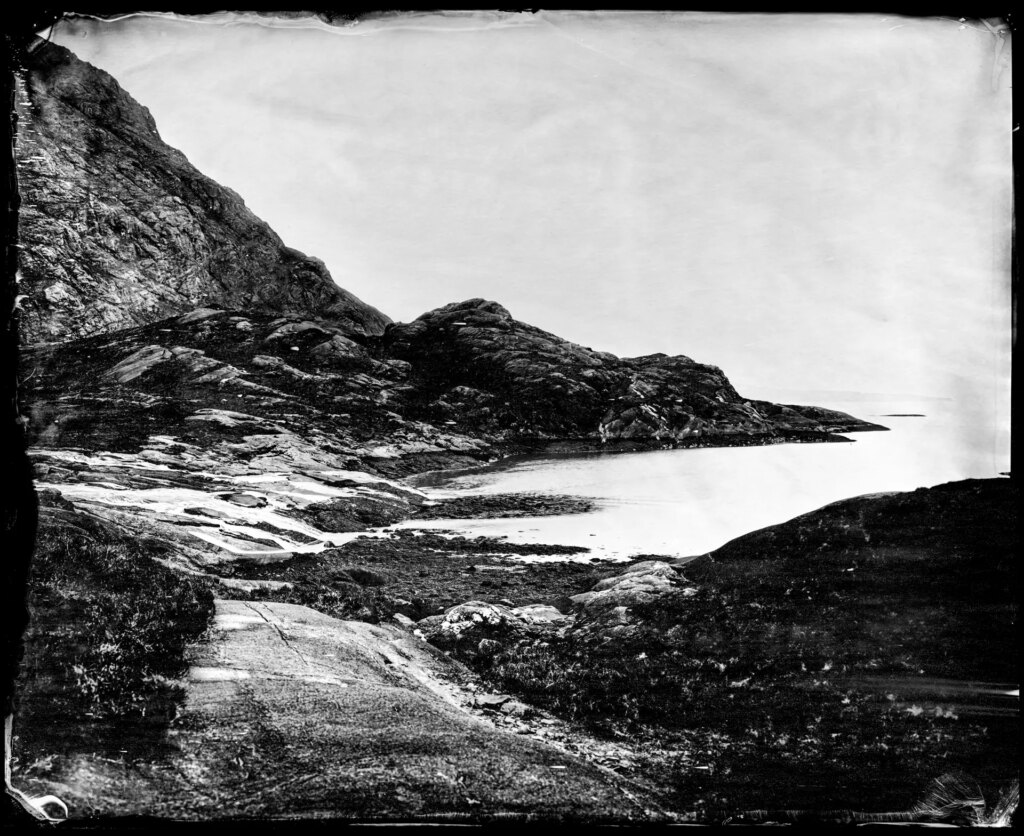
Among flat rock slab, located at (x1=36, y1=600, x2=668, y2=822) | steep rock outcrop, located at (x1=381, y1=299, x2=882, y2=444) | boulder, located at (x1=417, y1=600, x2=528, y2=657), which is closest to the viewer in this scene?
flat rock slab, located at (x1=36, y1=600, x2=668, y2=822)

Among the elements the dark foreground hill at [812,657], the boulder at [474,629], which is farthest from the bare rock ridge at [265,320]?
the boulder at [474,629]

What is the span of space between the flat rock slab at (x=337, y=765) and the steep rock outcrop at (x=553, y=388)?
2138mm

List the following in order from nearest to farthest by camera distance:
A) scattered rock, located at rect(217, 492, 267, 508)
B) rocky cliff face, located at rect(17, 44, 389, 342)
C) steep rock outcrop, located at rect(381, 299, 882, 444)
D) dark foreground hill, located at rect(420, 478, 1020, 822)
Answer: dark foreground hill, located at rect(420, 478, 1020, 822), scattered rock, located at rect(217, 492, 267, 508), rocky cliff face, located at rect(17, 44, 389, 342), steep rock outcrop, located at rect(381, 299, 882, 444)

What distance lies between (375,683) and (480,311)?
279cm

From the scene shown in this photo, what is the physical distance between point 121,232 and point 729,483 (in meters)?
5.19

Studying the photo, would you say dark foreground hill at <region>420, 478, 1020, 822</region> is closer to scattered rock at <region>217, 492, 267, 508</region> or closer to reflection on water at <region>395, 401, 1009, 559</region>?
reflection on water at <region>395, 401, 1009, 559</region>

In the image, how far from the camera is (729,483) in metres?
5.07

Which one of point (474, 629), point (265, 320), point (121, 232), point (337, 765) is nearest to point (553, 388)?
point (474, 629)

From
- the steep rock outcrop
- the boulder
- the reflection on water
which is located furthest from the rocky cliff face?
the boulder

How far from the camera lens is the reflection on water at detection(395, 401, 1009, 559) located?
4941 mm

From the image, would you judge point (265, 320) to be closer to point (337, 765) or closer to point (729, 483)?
point (337, 765)

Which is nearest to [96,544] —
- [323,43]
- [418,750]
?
[418,750]

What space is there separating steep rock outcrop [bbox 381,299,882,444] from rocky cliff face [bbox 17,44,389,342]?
544 mm

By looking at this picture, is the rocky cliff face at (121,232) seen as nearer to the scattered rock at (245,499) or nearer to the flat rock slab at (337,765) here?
the scattered rock at (245,499)
